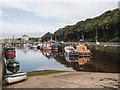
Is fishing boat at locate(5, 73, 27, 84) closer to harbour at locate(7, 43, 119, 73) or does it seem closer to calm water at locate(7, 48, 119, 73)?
calm water at locate(7, 48, 119, 73)

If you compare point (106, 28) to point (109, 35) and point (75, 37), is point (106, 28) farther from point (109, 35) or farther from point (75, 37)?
point (75, 37)

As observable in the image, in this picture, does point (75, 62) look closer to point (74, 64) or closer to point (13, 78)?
point (74, 64)

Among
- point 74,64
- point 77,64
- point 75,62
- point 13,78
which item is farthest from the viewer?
point 75,62

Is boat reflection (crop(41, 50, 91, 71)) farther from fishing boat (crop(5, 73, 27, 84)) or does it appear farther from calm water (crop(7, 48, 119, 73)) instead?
fishing boat (crop(5, 73, 27, 84))

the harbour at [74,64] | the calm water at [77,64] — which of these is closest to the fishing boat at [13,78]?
the calm water at [77,64]

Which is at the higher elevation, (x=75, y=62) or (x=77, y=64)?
(x=75, y=62)

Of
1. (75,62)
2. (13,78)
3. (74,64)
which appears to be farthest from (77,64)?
(13,78)

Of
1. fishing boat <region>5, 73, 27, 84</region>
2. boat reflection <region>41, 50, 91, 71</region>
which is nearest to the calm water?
boat reflection <region>41, 50, 91, 71</region>

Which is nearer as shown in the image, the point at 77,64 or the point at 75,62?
the point at 77,64

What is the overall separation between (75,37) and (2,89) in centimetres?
11899

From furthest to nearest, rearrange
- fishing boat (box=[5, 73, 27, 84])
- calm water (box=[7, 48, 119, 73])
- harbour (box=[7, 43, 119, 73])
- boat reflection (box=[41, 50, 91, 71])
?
1. boat reflection (box=[41, 50, 91, 71])
2. harbour (box=[7, 43, 119, 73])
3. calm water (box=[7, 48, 119, 73])
4. fishing boat (box=[5, 73, 27, 84])

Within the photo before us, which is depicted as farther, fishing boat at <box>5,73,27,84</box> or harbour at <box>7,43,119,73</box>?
harbour at <box>7,43,119,73</box>

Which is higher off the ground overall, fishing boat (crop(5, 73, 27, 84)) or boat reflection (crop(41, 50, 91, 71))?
fishing boat (crop(5, 73, 27, 84))

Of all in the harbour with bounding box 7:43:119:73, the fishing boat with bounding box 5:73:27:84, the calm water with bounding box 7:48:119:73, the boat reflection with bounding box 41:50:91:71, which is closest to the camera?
the fishing boat with bounding box 5:73:27:84
